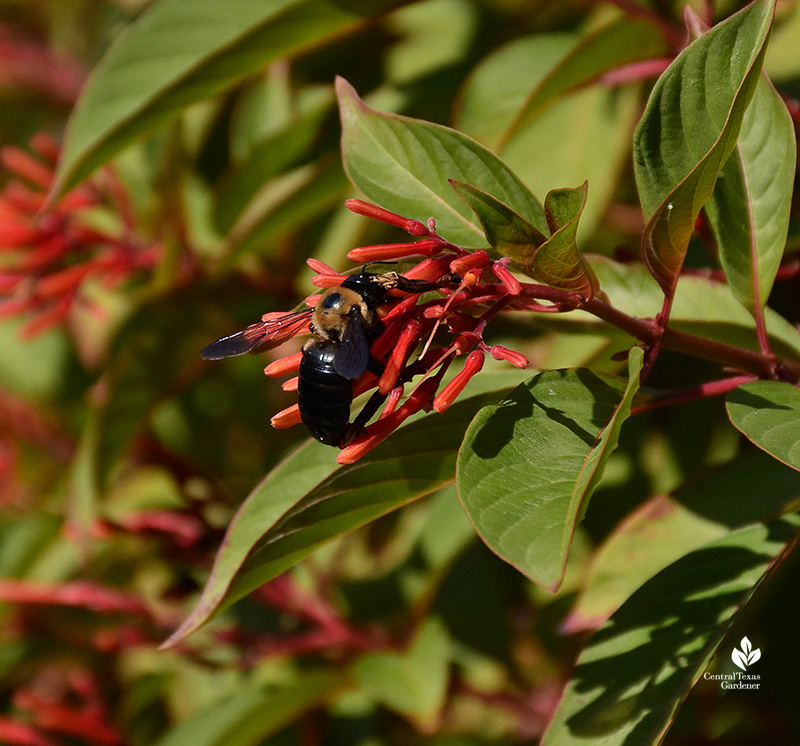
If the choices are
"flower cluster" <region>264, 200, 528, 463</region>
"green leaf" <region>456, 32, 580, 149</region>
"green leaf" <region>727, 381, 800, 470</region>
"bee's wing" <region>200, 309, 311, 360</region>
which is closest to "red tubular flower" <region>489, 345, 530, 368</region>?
"flower cluster" <region>264, 200, 528, 463</region>

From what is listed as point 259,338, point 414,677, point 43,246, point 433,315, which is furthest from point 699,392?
point 43,246

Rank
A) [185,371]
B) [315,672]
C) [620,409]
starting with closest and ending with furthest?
[620,409]
[315,672]
[185,371]

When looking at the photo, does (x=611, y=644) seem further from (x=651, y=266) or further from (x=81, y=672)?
(x=81, y=672)

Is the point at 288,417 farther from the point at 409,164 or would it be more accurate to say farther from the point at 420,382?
the point at 409,164

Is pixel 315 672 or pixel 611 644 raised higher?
pixel 611 644

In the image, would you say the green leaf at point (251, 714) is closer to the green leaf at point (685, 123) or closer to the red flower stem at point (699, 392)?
the red flower stem at point (699, 392)

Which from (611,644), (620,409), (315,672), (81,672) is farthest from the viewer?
(81,672)

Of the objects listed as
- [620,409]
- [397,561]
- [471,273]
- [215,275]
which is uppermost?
[471,273]

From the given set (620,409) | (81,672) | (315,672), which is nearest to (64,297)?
(315,672)
